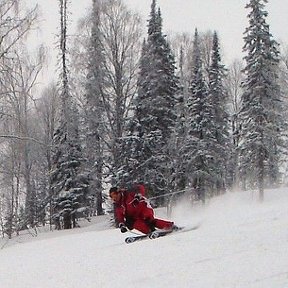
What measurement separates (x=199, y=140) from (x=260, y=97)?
4709 mm

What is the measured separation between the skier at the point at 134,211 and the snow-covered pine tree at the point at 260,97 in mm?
16813

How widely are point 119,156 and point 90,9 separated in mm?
9935

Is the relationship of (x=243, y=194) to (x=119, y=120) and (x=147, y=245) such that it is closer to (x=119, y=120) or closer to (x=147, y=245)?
(x=119, y=120)

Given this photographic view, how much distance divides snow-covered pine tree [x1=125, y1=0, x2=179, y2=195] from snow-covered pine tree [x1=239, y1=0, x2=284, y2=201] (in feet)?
15.5

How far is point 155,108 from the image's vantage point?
28594 millimetres

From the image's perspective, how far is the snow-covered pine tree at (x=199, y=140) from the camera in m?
29.5

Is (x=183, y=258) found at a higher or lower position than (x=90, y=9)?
lower

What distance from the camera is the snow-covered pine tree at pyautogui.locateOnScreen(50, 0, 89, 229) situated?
28.8 meters

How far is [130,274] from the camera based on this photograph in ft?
22.1

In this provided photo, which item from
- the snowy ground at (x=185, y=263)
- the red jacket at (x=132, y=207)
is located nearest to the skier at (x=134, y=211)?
the red jacket at (x=132, y=207)

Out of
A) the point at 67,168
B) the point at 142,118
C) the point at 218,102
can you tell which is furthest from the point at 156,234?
the point at 218,102

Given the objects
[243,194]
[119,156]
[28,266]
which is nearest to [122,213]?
[28,266]

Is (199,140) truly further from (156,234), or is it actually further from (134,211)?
(156,234)

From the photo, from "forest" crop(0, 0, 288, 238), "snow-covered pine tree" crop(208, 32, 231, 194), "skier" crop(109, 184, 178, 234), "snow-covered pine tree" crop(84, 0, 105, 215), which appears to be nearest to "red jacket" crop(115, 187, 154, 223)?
"skier" crop(109, 184, 178, 234)
